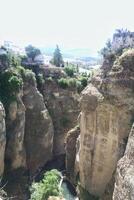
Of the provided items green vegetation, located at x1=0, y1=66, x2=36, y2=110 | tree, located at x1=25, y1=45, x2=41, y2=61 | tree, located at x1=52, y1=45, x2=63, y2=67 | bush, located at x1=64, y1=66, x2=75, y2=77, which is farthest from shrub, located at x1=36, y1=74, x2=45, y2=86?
tree, located at x1=52, y1=45, x2=63, y2=67

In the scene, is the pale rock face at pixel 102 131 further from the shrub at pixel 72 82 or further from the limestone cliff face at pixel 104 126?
the shrub at pixel 72 82

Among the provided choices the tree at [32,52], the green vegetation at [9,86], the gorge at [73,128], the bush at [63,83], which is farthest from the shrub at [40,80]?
the tree at [32,52]

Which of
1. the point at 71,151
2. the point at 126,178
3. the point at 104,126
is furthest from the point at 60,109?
the point at 126,178

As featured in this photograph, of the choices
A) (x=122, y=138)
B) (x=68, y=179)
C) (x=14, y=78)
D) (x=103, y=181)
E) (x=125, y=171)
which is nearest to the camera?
(x=125, y=171)

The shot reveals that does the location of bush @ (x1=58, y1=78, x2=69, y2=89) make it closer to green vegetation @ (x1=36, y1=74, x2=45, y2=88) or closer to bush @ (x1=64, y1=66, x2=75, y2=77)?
green vegetation @ (x1=36, y1=74, x2=45, y2=88)

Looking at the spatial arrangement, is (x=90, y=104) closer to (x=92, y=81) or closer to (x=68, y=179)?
(x=92, y=81)

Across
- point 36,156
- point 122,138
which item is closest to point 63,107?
point 36,156
